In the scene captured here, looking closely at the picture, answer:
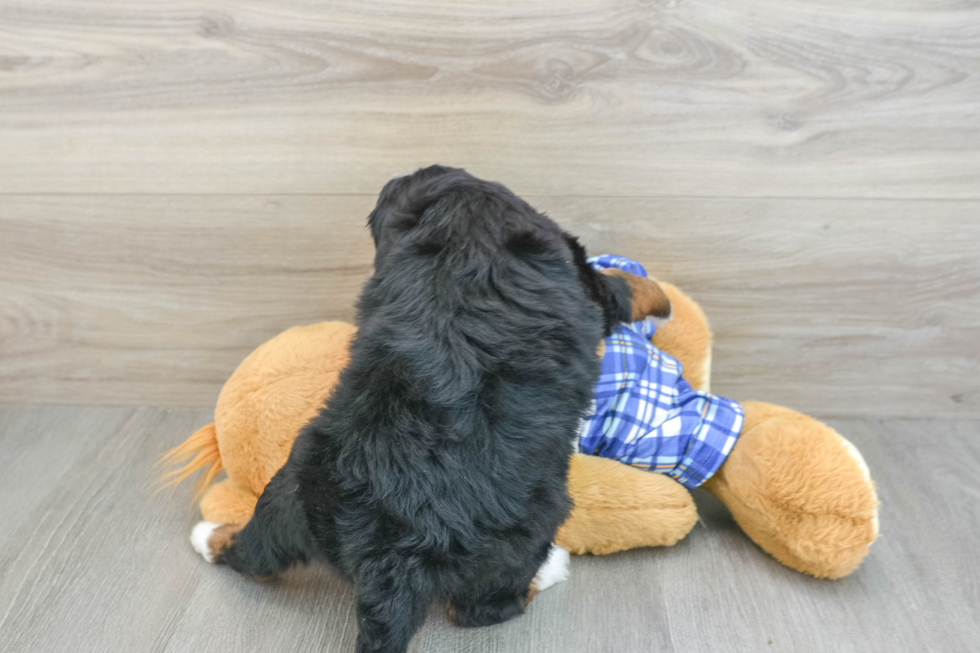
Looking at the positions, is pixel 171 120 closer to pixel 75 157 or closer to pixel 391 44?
pixel 75 157

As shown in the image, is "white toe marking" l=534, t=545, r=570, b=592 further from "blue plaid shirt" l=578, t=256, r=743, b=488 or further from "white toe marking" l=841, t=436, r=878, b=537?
"white toe marking" l=841, t=436, r=878, b=537

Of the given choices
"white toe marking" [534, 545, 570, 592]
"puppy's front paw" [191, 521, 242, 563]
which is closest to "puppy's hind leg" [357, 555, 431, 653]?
"white toe marking" [534, 545, 570, 592]

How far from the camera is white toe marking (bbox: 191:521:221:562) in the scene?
1.20m

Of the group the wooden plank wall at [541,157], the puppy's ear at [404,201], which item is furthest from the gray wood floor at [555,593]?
the puppy's ear at [404,201]

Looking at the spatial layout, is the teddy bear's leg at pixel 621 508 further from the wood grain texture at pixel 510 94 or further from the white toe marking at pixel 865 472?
the wood grain texture at pixel 510 94

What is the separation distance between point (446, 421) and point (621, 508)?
0.45 m

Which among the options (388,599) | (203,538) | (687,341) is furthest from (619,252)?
(203,538)

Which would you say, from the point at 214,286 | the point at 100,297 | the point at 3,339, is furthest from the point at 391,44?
the point at 3,339

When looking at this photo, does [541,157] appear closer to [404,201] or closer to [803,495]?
[404,201]

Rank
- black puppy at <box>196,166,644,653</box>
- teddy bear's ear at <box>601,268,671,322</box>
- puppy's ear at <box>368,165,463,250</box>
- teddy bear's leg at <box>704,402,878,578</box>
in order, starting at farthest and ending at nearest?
teddy bear's ear at <box>601,268,671,322</box> → teddy bear's leg at <box>704,402,878,578</box> → puppy's ear at <box>368,165,463,250</box> → black puppy at <box>196,166,644,653</box>

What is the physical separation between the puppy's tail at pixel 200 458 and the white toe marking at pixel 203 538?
13 centimetres

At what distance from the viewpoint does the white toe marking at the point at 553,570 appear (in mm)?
1132

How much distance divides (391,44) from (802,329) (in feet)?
3.43

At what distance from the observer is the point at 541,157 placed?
4.50 ft
